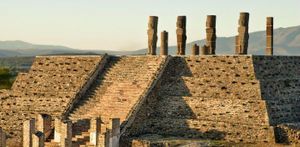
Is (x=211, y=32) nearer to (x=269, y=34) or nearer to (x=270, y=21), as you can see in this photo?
(x=269, y=34)

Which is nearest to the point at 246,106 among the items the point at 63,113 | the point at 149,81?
the point at 149,81

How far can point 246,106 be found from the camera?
89.9 ft

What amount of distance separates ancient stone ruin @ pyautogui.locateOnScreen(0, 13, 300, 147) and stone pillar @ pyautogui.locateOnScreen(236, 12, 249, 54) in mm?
60

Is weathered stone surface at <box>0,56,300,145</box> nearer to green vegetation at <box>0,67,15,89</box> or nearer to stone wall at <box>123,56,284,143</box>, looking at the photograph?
stone wall at <box>123,56,284,143</box>

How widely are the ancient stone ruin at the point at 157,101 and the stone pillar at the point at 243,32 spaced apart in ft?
0.20

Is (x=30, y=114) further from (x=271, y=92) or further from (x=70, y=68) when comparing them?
(x=271, y=92)

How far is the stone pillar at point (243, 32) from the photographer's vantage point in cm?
3370

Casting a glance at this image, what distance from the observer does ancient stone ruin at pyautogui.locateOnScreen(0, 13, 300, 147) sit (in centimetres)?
2619

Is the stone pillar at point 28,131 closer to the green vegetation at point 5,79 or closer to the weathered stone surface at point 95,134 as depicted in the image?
the weathered stone surface at point 95,134

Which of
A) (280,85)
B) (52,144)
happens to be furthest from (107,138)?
(280,85)

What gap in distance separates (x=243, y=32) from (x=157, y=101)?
775 cm

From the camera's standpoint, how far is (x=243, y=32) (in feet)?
111

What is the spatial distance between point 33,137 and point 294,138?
1180cm

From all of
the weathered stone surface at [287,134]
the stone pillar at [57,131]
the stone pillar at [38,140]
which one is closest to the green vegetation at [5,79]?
the stone pillar at [57,131]
